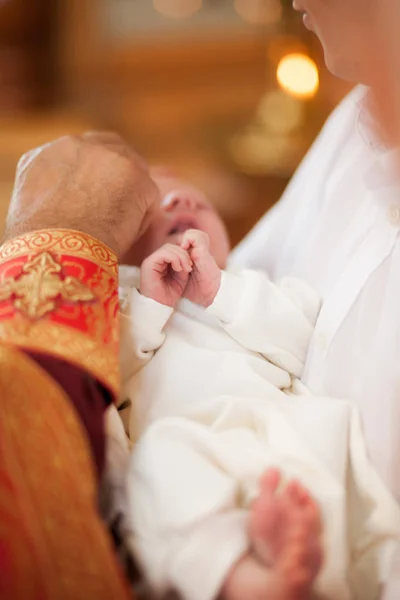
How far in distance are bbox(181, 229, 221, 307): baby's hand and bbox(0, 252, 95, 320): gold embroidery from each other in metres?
0.15

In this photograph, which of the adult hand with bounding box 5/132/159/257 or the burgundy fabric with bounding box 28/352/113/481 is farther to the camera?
the adult hand with bounding box 5/132/159/257

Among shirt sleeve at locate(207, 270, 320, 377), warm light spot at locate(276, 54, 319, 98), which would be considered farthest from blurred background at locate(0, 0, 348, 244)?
shirt sleeve at locate(207, 270, 320, 377)

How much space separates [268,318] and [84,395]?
0.85 ft

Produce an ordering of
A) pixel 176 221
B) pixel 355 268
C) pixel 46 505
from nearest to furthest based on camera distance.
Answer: pixel 46 505, pixel 355 268, pixel 176 221

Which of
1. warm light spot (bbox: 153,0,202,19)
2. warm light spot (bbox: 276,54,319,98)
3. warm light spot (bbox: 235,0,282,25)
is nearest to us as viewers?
warm light spot (bbox: 276,54,319,98)

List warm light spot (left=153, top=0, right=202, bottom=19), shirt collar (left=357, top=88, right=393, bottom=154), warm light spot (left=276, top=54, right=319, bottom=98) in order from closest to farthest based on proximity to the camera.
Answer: shirt collar (left=357, top=88, right=393, bottom=154) → warm light spot (left=276, top=54, right=319, bottom=98) → warm light spot (left=153, top=0, right=202, bottom=19)

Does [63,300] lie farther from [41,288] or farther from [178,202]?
[178,202]

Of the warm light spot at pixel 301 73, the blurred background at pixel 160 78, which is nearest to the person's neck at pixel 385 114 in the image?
the warm light spot at pixel 301 73

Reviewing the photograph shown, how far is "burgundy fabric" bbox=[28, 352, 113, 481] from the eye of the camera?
495 millimetres

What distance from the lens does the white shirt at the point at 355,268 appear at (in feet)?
1.89

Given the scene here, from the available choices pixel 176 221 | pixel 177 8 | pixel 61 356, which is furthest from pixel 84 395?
pixel 177 8

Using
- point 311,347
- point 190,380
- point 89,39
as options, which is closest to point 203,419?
point 190,380

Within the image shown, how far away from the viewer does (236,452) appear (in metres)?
0.53

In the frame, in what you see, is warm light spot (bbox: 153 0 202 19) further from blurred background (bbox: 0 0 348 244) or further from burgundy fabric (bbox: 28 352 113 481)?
burgundy fabric (bbox: 28 352 113 481)
